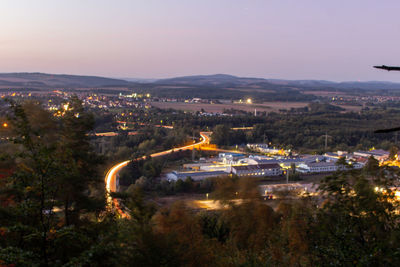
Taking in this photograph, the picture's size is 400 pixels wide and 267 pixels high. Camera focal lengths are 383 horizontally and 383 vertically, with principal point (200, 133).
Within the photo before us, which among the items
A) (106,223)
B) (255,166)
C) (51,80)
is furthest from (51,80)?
(106,223)

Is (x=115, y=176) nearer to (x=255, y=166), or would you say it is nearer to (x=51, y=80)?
(x=255, y=166)

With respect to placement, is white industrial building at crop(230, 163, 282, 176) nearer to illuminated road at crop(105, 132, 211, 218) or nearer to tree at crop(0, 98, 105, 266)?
illuminated road at crop(105, 132, 211, 218)

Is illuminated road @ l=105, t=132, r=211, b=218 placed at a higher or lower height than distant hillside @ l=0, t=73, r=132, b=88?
lower

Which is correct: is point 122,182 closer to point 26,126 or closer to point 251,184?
point 251,184

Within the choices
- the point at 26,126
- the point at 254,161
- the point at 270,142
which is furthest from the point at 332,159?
the point at 26,126

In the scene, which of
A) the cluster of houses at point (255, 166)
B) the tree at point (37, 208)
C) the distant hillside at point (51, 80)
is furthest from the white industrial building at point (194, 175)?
the distant hillside at point (51, 80)

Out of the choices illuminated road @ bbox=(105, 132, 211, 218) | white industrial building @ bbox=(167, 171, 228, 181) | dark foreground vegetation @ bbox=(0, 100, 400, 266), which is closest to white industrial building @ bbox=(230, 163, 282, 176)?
white industrial building @ bbox=(167, 171, 228, 181)

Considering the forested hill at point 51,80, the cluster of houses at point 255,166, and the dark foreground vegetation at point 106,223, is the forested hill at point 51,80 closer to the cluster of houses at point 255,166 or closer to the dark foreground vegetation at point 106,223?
the cluster of houses at point 255,166

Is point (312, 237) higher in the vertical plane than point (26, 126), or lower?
lower
